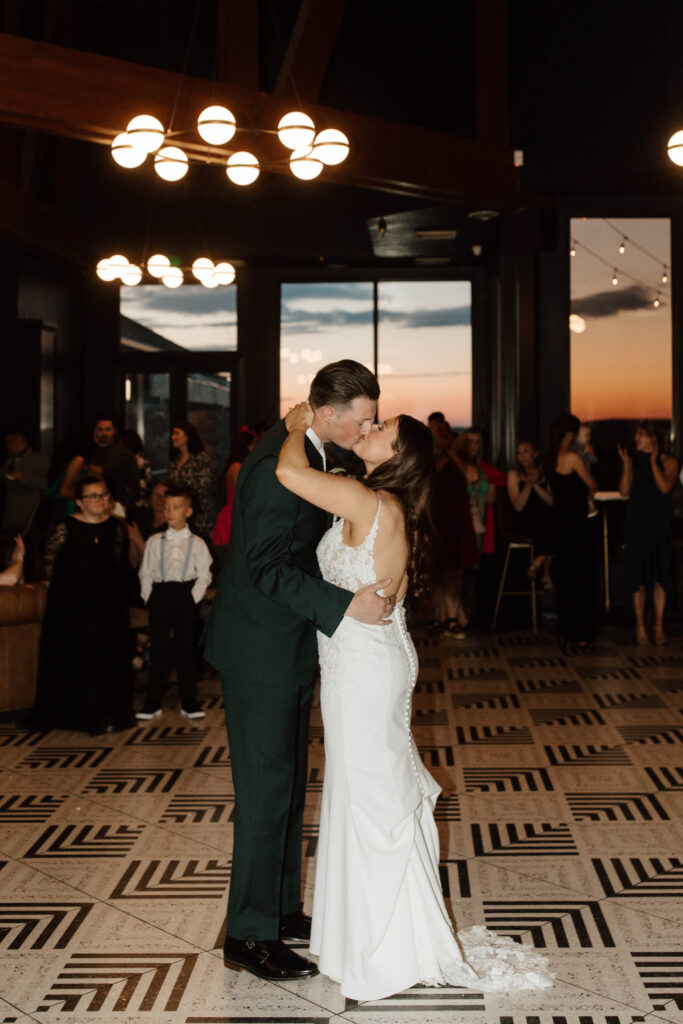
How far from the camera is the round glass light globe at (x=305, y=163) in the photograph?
312 inches

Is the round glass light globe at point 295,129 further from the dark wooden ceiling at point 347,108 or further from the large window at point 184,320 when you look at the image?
the large window at point 184,320

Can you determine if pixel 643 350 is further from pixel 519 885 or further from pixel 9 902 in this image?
pixel 9 902

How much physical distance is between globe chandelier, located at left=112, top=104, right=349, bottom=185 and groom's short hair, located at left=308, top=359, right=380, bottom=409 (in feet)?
16.1

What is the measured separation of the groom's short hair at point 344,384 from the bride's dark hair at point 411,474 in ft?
0.47

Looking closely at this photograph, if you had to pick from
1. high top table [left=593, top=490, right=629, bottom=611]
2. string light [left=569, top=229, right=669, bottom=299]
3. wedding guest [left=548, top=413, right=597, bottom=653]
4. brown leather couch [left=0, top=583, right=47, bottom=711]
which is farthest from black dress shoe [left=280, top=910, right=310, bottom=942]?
string light [left=569, top=229, right=669, bottom=299]

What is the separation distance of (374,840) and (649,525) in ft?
19.9

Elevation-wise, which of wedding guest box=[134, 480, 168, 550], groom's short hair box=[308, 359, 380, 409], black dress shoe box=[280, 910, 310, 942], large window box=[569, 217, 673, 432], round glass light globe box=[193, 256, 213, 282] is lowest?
black dress shoe box=[280, 910, 310, 942]

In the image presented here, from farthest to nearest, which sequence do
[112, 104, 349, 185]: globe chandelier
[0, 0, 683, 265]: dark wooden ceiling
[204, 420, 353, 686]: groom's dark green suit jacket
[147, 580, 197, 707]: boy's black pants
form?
[0, 0, 683, 265]: dark wooden ceiling, [112, 104, 349, 185]: globe chandelier, [147, 580, 197, 707]: boy's black pants, [204, 420, 353, 686]: groom's dark green suit jacket

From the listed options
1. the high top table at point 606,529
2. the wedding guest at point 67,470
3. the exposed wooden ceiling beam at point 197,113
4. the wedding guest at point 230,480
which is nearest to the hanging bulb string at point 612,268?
the exposed wooden ceiling beam at point 197,113

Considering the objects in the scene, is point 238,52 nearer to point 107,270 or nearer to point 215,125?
point 215,125

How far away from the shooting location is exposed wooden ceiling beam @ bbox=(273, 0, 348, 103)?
9438 mm

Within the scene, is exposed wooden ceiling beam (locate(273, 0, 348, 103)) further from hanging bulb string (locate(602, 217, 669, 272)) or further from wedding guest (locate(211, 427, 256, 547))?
hanging bulb string (locate(602, 217, 669, 272))

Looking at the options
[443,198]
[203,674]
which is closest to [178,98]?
[443,198]

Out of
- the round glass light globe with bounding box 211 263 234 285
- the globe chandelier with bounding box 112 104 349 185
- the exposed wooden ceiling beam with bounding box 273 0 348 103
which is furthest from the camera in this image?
the round glass light globe with bounding box 211 263 234 285
